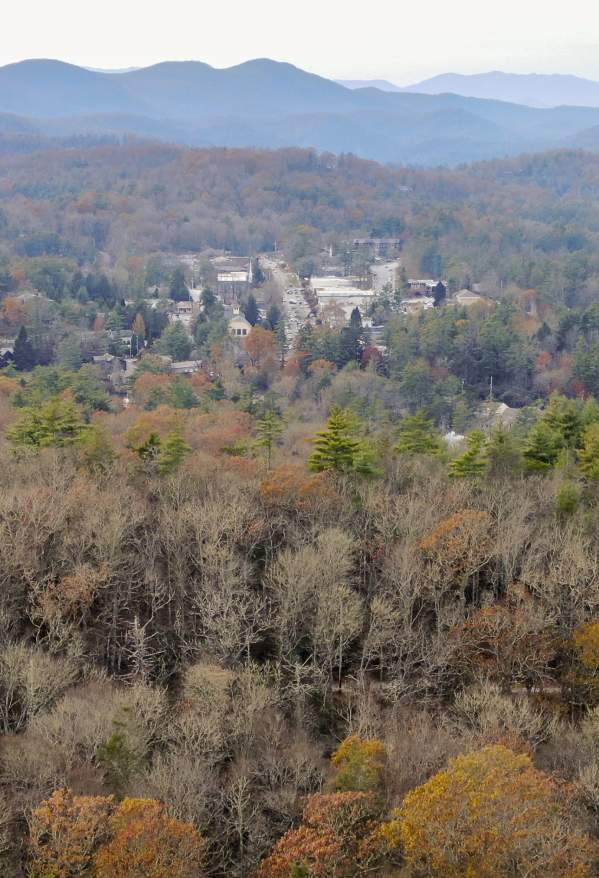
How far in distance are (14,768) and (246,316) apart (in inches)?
1744

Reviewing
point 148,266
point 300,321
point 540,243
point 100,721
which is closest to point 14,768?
point 100,721

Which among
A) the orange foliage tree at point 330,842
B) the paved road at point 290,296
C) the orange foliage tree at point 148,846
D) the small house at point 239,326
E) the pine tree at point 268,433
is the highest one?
the orange foliage tree at point 148,846

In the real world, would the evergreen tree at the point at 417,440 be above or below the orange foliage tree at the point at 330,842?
below

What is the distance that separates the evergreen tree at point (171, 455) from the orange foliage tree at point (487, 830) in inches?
473

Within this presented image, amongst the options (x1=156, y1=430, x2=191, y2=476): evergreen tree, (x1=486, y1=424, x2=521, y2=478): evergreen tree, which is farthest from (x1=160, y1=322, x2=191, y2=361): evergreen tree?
(x1=486, y1=424, x2=521, y2=478): evergreen tree

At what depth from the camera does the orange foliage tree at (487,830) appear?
9.03m

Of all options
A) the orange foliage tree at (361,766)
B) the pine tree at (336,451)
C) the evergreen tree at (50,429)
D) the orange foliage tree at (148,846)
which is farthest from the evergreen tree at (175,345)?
Answer: the orange foliage tree at (148,846)

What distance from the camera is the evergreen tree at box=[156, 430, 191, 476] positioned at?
20.4 metres

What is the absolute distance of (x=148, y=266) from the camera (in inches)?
2687

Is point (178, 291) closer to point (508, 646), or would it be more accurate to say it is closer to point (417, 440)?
point (417, 440)

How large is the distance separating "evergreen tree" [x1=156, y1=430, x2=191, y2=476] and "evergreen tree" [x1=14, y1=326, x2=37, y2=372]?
2346 centimetres

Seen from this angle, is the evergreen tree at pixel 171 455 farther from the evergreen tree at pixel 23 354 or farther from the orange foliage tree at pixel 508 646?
the evergreen tree at pixel 23 354

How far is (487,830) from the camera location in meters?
9.09

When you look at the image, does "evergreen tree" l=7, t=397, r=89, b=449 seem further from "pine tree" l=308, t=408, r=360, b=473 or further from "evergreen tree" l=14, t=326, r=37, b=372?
"evergreen tree" l=14, t=326, r=37, b=372
